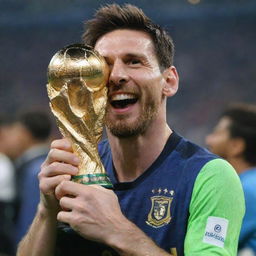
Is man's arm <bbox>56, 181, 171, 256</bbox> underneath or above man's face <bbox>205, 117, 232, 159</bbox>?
underneath

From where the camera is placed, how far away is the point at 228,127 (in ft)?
15.0

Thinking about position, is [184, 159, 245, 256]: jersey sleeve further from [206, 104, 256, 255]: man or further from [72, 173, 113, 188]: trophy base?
[206, 104, 256, 255]: man

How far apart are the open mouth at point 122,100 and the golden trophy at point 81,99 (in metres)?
0.06

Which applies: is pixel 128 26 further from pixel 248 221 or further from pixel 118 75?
pixel 248 221

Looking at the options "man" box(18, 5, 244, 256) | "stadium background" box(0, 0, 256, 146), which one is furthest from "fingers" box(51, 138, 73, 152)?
"stadium background" box(0, 0, 256, 146)

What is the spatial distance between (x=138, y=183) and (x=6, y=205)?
170 inches

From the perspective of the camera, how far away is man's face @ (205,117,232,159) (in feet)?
14.7

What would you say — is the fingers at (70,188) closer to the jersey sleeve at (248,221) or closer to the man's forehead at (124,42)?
the man's forehead at (124,42)

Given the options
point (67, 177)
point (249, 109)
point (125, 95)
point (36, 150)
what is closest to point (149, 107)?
point (125, 95)

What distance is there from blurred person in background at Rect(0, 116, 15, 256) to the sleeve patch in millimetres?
4469

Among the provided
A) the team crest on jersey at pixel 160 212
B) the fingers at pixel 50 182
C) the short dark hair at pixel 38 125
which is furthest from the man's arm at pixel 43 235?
Answer: the short dark hair at pixel 38 125

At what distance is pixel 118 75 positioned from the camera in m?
2.12

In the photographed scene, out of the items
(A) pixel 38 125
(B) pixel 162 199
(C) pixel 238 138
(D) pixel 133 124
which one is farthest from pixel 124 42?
(A) pixel 38 125

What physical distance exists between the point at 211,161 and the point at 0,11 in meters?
12.7
